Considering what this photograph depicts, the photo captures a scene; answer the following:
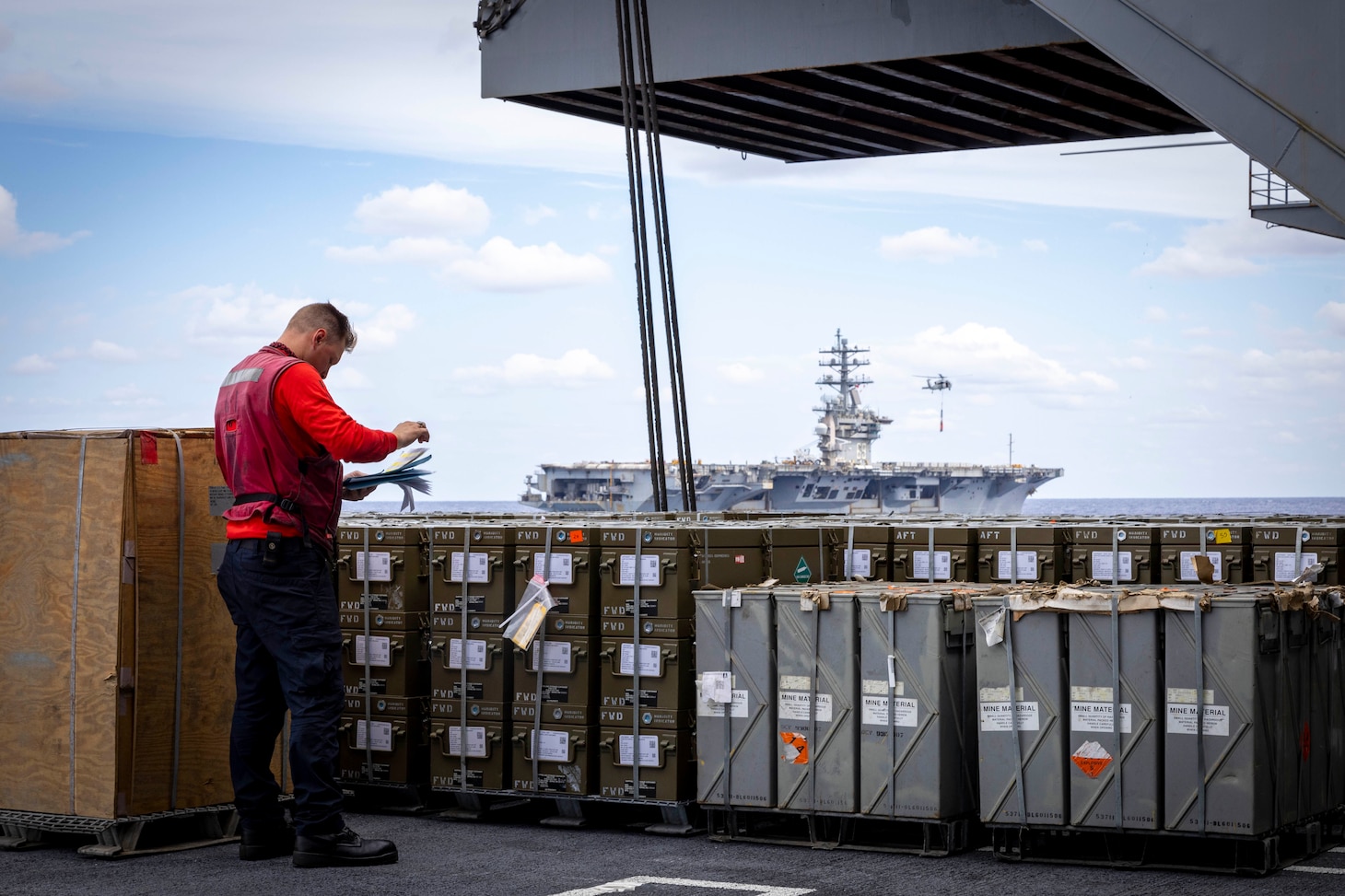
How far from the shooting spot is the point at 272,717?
6746mm

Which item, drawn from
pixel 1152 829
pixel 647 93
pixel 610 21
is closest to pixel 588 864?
pixel 1152 829

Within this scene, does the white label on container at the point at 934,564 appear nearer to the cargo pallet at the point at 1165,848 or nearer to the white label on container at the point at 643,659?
the white label on container at the point at 643,659

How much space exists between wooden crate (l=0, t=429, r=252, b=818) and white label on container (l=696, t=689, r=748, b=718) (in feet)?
7.98

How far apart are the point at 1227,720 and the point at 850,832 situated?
6.26 ft

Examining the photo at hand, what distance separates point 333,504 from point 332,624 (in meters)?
0.55

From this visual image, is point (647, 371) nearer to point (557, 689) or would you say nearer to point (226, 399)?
point (557, 689)

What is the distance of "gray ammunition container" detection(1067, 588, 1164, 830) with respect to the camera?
6746mm

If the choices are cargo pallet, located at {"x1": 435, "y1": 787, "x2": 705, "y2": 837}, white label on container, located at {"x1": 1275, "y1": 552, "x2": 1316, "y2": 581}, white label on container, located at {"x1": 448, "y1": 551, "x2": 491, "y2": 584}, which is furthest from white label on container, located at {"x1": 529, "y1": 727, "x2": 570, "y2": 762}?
white label on container, located at {"x1": 1275, "y1": 552, "x2": 1316, "y2": 581}

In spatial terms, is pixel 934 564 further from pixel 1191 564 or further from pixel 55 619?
pixel 55 619

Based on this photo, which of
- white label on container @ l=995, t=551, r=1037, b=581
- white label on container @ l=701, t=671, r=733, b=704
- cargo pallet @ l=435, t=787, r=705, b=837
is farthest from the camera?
white label on container @ l=995, t=551, r=1037, b=581

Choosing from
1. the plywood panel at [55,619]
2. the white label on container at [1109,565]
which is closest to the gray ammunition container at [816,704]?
the plywood panel at [55,619]

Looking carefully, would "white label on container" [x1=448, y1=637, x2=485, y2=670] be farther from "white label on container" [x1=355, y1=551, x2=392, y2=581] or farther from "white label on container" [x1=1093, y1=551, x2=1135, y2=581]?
"white label on container" [x1=1093, y1=551, x2=1135, y2=581]

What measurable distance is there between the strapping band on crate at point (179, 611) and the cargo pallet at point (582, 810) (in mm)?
1656

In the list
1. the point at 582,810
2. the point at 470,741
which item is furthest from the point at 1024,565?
the point at 470,741
